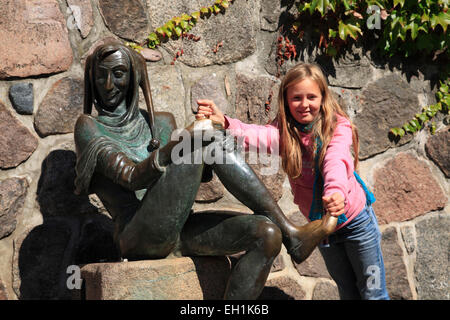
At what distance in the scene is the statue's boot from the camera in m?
1.90

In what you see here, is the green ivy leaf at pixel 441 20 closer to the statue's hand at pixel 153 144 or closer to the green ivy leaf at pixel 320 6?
the green ivy leaf at pixel 320 6

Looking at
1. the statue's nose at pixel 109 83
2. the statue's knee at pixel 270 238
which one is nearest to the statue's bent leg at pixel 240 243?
the statue's knee at pixel 270 238

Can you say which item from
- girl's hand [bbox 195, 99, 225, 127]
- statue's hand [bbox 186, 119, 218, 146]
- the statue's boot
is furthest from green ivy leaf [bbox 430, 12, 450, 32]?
statue's hand [bbox 186, 119, 218, 146]

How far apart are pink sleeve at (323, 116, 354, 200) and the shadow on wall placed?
113cm

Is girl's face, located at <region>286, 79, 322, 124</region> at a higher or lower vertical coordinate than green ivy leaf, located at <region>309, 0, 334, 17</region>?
lower

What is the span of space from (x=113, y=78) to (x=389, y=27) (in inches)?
67.9

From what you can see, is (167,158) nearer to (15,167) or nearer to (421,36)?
(15,167)

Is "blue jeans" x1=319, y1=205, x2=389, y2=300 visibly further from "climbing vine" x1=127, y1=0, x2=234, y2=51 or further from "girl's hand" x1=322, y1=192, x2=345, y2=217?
"climbing vine" x1=127, y1=0, x2=234, y2=51

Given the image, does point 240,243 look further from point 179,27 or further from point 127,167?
point 179,27

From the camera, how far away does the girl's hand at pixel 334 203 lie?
1890mm

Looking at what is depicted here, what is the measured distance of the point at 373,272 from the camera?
2.28 m

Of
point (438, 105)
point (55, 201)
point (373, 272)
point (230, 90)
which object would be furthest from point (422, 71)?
point (55, 201)

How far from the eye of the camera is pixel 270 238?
185cm

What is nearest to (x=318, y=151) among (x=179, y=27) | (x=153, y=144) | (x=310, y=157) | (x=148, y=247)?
(x=310, y=157)
